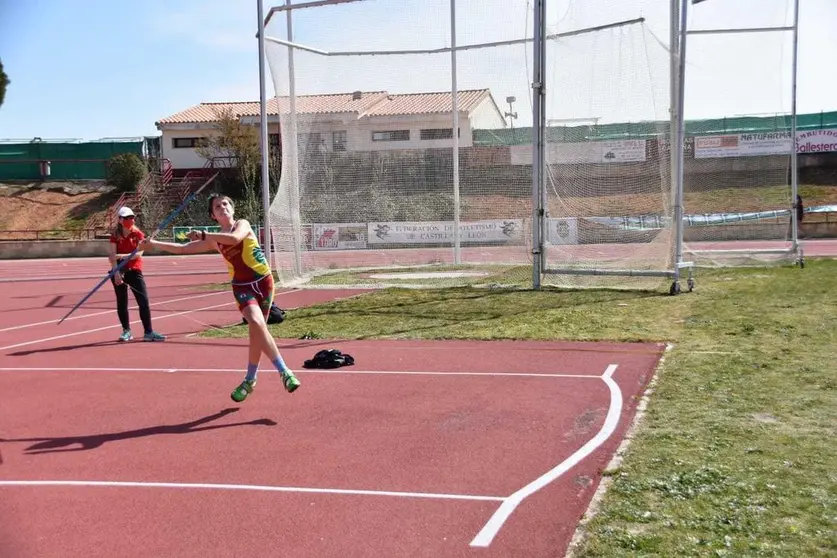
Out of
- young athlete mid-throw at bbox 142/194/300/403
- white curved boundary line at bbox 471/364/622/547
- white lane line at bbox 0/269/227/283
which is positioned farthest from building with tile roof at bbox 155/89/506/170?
white curved boundary line at bbox 471/364/622/547

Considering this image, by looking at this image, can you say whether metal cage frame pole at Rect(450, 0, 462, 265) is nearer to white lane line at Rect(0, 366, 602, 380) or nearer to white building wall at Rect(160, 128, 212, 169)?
white lane line at Rect(0, 366, 602, 380)

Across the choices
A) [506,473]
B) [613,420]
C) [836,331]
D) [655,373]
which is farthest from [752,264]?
[506,473]

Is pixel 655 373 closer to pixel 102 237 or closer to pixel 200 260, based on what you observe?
pixel 200 260

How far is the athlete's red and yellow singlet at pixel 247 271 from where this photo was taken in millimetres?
7316

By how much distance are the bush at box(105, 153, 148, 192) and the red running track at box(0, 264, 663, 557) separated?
44831mm

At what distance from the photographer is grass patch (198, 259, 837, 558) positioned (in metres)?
4.12

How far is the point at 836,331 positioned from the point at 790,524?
21.2ft

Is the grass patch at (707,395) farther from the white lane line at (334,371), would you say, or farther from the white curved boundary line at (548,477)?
the white lane line at (334,371)

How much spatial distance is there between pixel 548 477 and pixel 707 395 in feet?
7.99

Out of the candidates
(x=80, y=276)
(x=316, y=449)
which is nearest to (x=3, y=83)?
(x=316, y=449)

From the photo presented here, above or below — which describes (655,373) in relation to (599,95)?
below

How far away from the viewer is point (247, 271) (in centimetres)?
738

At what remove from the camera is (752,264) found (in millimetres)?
19516

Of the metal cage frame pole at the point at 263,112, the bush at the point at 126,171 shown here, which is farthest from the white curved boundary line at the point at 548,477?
the bush at the point at 126,171
